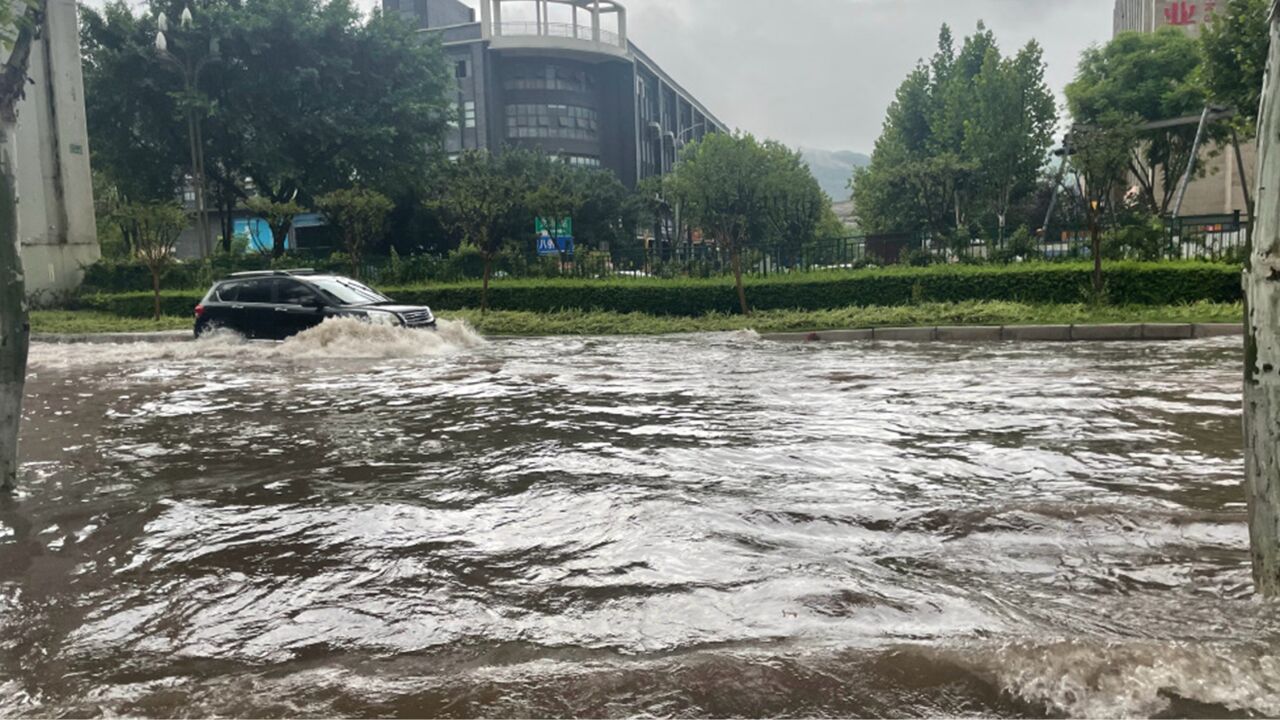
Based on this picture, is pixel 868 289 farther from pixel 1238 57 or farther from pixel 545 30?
pixel 545 30

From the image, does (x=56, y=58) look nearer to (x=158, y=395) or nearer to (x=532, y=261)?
(x=532, y=261)

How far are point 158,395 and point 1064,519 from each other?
396 inches

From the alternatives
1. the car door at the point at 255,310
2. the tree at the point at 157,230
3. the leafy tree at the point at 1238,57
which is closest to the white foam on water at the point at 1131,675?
the car door at the point at 255,310

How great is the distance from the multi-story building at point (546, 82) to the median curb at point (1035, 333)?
42.9 m

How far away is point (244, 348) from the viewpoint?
50.9 feet

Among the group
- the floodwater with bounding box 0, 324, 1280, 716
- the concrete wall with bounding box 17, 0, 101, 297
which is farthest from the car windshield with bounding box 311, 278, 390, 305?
the concrete wall with bounding box 17, 0, 101, 297

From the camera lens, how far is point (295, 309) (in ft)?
51.0

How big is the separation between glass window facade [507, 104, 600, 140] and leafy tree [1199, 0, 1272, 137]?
45376mm

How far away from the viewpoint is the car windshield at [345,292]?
1556 centimetres

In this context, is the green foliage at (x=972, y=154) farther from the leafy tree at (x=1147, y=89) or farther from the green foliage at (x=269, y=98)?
the green foliage at (x=269, y=98)

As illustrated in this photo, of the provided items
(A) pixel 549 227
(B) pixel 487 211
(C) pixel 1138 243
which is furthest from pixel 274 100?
(C) pixel 1138 243

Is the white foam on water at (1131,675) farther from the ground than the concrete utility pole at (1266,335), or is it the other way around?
the concrete utility pole at (1266,335)

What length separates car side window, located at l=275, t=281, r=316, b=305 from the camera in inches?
613

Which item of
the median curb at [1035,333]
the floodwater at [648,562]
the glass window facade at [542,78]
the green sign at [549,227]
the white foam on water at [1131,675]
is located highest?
the glass window facade at [542,78]
